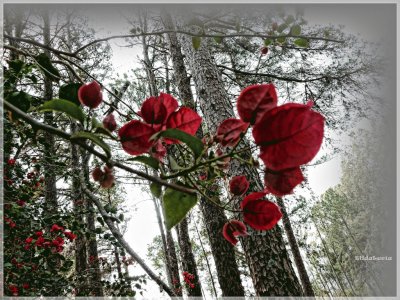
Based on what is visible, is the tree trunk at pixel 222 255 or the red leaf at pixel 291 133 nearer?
the red leaf at pixel 291 133

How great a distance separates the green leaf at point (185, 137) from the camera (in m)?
0.26

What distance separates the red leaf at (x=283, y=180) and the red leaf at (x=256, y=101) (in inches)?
2.2

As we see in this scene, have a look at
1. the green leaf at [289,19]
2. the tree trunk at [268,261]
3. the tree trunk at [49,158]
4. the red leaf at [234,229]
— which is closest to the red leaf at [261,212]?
the red leaf at [234,229]

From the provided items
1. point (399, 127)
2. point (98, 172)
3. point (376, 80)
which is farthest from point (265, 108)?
point (376, 80)

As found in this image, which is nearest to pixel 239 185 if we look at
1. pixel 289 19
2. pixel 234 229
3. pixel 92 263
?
pixel 234 229

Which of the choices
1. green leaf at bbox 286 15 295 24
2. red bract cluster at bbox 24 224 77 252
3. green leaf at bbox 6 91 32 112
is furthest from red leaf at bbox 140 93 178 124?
red bract cluster at bbox 24 224 77 252

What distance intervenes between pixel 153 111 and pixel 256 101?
108 mm

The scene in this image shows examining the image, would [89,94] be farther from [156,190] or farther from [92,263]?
[92,263]

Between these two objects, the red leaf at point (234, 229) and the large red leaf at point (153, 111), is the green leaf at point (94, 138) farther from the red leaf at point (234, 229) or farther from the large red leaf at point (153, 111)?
the red leaf at point (234, 229)

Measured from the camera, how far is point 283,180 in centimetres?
29

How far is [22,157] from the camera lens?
218cm

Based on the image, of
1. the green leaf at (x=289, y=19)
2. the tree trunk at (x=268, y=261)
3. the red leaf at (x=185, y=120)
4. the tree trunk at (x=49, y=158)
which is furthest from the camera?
the tree trunk at (x=49, y=158)

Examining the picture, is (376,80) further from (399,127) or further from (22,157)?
(22,157)

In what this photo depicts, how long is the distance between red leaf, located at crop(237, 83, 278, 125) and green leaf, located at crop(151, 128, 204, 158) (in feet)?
0.21
